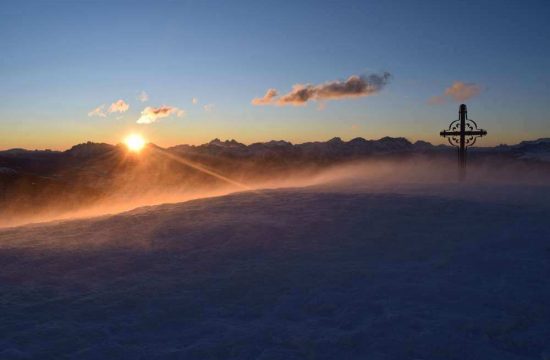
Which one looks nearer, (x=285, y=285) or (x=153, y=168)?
(x=285, y=285)

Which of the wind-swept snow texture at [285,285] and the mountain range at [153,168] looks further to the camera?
the mountain range at [153,168]

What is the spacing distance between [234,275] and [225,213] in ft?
14.9

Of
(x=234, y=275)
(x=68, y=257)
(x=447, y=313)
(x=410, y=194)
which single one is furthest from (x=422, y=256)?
(x=68, y=257)

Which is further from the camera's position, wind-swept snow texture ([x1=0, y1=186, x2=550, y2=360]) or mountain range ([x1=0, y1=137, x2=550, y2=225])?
mountain range ([x1=0, y1=137, x2=550, y2=225])

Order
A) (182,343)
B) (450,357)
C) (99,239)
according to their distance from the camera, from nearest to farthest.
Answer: (450,357), (182,343), (99,239)

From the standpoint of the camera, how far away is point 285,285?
7.00 meters

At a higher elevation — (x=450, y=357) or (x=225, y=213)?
(x=225, y=213)

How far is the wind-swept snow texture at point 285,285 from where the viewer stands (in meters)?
5.28

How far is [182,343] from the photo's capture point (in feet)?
17.8

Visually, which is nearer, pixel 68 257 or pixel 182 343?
pixel 182 343

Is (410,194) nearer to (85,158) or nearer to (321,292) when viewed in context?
(321,292)

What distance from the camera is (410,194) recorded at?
45.2ft

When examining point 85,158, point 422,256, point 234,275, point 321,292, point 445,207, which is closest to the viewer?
point 321,292

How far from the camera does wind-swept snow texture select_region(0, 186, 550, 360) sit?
5281mm
